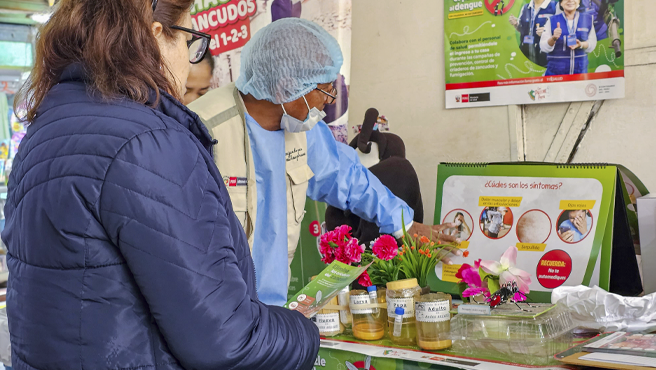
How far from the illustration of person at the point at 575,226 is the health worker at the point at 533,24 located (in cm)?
63

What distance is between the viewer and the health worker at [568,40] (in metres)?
2.01

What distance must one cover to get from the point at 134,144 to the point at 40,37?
1.15 ft

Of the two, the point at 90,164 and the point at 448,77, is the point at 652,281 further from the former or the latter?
the point at 90,164

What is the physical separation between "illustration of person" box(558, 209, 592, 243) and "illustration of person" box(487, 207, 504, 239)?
0.19m

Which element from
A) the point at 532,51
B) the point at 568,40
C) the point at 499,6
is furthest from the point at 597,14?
the point at 499,6

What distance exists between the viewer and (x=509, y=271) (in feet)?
5.28

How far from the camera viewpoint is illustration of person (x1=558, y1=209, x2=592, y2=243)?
1760mm

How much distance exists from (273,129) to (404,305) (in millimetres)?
751

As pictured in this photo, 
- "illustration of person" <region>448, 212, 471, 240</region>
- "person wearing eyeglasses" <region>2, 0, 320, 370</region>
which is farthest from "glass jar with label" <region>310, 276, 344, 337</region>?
"person wearing eyeglasses" <region>2, 0, 320, 370</region>

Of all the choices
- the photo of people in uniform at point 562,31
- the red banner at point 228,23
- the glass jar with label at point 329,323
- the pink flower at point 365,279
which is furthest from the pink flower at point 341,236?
the red banner at point 228,23

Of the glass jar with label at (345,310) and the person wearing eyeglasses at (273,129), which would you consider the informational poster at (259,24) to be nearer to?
the person wearing eyeglasses at (273,129)

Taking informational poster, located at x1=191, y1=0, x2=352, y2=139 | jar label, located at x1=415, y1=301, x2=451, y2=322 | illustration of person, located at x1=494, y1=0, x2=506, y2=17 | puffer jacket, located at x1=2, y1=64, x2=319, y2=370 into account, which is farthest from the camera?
informational poster, located at x1=191, y1=0, x2=352, y2=139

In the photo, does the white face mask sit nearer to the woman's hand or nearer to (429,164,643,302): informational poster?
(429,164,643,302): informational poster

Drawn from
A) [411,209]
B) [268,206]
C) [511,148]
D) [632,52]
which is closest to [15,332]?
[268,206]
